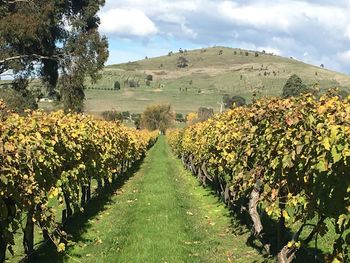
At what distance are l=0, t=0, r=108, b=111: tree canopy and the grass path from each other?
1722 centimetres

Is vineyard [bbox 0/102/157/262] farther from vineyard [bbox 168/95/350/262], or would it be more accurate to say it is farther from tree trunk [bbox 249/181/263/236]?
tree trunk [bbox 249/181/263/236]

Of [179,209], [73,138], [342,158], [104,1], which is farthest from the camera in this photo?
[104,1]

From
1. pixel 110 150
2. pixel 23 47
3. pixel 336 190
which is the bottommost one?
pixel 110 150

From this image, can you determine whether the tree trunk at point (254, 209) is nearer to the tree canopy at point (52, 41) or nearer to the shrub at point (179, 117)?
the tree canopy at point (52, 41)

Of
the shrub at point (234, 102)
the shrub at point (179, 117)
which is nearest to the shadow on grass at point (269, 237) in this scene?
the shrub at point (234, 102)

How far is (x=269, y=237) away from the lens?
10805 millimetres

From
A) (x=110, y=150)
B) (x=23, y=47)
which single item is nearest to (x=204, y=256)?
(x=110, y=150)

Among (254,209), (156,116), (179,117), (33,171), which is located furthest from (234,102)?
(179,117)

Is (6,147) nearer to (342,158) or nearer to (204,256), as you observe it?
(342,158)

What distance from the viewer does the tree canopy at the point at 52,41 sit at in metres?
30.7

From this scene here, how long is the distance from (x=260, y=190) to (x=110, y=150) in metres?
8.78

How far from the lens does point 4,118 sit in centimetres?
779

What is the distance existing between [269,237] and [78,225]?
4952mm

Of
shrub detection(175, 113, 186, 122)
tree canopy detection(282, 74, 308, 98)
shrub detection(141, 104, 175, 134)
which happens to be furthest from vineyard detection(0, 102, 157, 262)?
shrub detection(175, 113, 186, 122)
